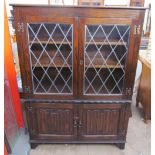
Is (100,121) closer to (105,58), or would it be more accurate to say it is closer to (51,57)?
(105,58)

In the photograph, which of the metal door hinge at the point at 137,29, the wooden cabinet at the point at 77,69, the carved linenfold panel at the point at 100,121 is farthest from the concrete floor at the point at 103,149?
the metal door hinge at the point at 137,29

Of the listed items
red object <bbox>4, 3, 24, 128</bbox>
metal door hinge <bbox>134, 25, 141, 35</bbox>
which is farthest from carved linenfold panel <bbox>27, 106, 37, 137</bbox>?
metal door hinge <bbox>134, 25, 141, 35</bbox>

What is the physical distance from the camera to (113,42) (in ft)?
4.80

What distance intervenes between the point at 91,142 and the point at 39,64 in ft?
3.35

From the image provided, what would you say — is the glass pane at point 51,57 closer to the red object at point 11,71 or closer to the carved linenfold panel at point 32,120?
the carved linenfold panel at point 32,120

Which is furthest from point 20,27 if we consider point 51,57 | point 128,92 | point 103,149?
point 103,149

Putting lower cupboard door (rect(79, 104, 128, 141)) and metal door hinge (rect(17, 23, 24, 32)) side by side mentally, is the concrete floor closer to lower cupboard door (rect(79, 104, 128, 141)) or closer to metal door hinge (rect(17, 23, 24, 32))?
lower cupboard door (rect(79, 104, 128, 141))

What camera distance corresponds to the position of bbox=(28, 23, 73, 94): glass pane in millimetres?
1414

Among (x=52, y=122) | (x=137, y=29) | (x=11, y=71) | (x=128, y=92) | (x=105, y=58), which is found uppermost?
(x=137, y=29)

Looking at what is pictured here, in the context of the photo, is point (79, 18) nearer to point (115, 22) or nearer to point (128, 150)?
point (115, 22)

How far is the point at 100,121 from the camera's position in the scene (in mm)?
1748

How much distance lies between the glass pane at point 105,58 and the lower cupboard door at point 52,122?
1.09 ft

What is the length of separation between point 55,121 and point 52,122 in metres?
0.04

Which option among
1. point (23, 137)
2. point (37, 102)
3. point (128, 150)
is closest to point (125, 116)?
point (128, 150)
